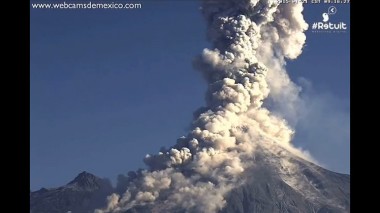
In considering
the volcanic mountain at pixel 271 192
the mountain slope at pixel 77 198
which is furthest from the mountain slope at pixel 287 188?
the mountain slope at pixel 77 198

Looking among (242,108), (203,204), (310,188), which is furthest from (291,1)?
(310,188)

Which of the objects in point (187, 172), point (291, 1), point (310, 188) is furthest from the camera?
point (310, 188)

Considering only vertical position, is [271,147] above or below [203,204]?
above

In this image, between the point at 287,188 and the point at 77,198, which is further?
the point at 287,188

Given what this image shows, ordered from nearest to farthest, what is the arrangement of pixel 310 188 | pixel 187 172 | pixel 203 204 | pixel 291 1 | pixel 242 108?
pixel 291 1 < pixel 242 108 < pixel 187 172 < pixel 203 204 < pixel 310 188

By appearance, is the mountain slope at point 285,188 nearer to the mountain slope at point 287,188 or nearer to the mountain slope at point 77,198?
the mountain slope at point 287,188

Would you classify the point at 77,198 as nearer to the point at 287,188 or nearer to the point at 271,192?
the point at 271,192

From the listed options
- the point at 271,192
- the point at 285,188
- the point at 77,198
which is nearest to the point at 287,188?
the point at 285,188

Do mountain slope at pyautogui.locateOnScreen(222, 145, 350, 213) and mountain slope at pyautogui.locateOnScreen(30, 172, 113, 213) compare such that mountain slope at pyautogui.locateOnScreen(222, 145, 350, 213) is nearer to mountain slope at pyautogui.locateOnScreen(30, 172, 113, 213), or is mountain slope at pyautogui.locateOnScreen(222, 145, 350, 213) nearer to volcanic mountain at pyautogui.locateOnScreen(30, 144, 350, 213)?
volcanic mountain at pyautogui.locateOnScreen(30, 144, 350, 213)

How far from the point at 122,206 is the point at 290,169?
68.5 ft

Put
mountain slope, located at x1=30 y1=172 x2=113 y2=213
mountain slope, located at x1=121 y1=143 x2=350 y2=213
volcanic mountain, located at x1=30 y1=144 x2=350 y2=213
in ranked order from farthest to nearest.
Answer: mountain slope, located at x1=121 y1=143 x2=350 y2=213 < volcanic mountain, located at x1=30 y1=144 x2=350 y2=213 < mountain slope, located at x1=30 y1=172 x2=113 y2=213

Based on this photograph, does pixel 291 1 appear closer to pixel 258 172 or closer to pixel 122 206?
pixel 122 206

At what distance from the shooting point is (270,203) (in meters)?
67.6

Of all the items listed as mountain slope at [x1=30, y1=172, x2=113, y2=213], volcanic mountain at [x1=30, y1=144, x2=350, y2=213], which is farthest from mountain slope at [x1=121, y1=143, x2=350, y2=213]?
mountain slope at [x1=30, y1=172, x2=113, y2=213]
